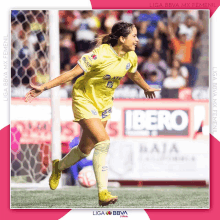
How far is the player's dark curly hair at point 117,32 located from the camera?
4.90m

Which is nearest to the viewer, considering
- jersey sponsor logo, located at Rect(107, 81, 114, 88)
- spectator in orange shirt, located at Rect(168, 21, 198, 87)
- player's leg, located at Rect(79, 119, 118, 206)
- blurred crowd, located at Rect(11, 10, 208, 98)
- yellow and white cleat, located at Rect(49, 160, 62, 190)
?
player's leg, located at Rect(79, 119, 118, 206)

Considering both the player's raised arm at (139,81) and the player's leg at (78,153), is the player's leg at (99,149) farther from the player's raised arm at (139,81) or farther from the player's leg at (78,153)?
the player's raised arm at (139,81)

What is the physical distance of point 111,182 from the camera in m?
7.70

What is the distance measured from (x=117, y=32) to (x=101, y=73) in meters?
0.43

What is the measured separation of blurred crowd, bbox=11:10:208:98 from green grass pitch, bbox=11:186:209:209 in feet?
9.11

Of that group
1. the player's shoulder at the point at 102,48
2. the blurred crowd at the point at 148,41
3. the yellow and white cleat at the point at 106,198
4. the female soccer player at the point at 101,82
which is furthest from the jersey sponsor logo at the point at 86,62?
the blurred crowd at the point at 148,41

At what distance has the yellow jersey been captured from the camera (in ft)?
15.9

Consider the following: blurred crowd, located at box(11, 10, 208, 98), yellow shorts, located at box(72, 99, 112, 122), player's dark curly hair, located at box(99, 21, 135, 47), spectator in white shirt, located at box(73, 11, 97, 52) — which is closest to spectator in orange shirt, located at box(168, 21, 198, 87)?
blurred crowd, located at box(11, 10, 208, 98)

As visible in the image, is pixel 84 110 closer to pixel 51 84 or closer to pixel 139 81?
pixel 51 84

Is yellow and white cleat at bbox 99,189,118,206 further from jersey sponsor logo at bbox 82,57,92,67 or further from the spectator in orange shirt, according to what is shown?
the spectator in orange shirt

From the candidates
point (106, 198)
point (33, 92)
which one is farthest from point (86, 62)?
point (106, 198)

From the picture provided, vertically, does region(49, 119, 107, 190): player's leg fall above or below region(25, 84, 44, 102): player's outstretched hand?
below

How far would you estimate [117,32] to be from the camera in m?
4.95

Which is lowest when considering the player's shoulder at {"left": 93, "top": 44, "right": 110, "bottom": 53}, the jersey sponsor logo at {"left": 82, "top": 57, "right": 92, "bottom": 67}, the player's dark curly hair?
the jersey sponsor logo at {"left": 82, "top": 57, "right": 92, "bottom": 67}
